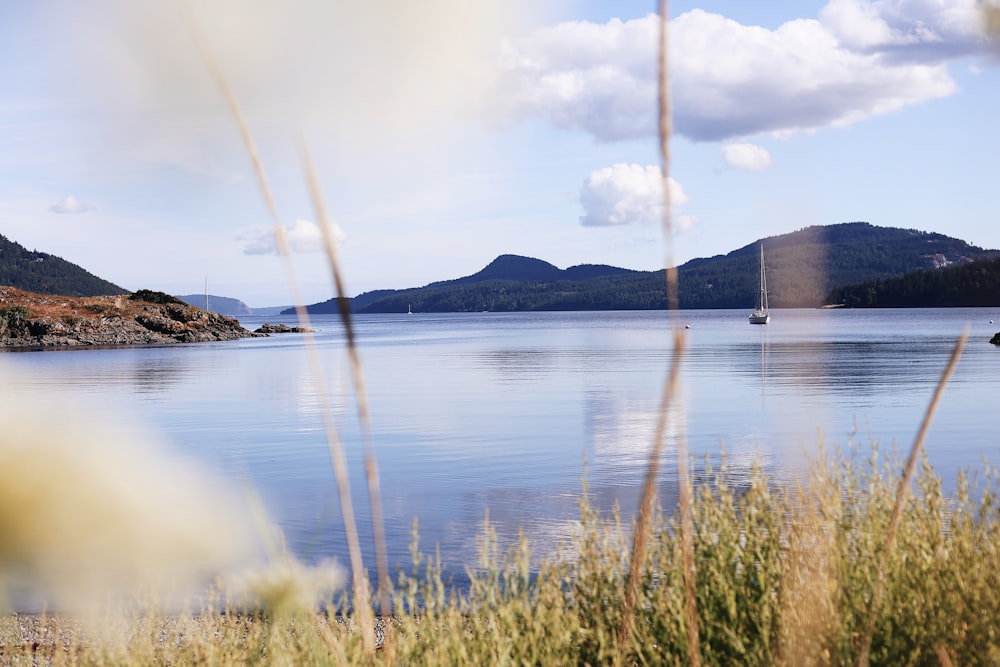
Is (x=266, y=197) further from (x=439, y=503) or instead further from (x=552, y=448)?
(x=552, y=448)

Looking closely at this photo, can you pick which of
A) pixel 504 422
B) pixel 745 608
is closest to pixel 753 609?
pixel 745 608

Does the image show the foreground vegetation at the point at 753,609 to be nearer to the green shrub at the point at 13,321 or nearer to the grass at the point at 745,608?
the grass at the point at 745,608

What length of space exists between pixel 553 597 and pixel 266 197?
15.9 feet

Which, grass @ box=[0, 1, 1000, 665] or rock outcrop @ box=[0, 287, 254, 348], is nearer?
grass @ box=[0, 1, 1000, 665]

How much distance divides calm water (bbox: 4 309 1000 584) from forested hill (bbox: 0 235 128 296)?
9378 cm

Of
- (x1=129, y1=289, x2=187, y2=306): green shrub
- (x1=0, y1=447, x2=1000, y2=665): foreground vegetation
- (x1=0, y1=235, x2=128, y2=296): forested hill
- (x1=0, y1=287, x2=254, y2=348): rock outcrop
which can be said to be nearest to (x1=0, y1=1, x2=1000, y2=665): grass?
(x1=0, y1=447, x2=1000, y2=665): foreground vegetation

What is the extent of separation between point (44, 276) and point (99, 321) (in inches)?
3020

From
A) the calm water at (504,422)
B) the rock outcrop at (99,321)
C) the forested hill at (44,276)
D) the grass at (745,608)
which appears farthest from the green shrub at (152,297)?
the grass at (745,608)

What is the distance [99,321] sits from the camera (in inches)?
3145

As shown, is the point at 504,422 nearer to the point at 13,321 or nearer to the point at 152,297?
the point at 13,321

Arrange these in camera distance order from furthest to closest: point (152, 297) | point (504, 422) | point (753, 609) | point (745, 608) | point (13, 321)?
1. point (152, 297)
2. point (13, 321)
3. point (504, 422)
4. point (745, 608)
5. point (753, 609)

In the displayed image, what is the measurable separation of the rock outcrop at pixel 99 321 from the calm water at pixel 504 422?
A: 740 inches

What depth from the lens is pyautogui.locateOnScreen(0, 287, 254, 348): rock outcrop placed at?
74375 mm

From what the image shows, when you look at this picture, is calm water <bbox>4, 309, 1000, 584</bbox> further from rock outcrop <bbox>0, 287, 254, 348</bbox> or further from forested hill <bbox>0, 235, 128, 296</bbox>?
forested hill <bbox>0, 235, 128, 296</bbox>
